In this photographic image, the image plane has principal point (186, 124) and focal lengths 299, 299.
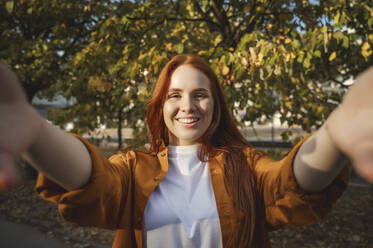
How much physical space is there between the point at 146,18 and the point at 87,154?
10.3 feet

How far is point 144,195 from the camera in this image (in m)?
1.45

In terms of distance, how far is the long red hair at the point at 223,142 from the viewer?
1.43m

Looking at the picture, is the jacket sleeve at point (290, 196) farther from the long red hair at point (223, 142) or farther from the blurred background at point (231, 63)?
the blurred background at point (231, 63)

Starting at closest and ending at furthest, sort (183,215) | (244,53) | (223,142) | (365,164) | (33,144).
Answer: (365,164), (33,144), (183,215), (223,142), (244,53)

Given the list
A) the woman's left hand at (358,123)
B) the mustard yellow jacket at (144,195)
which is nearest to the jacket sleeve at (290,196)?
the mustard yellow jacket at (144,195)

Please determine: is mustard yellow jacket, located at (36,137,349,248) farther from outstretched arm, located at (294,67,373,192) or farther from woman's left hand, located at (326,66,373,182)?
woman's left hand, located at (326,66,373,182)

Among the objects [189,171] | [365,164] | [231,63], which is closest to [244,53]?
[231,63]

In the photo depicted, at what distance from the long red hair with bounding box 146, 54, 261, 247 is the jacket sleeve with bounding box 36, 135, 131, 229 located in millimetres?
415

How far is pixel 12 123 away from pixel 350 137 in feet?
2.70

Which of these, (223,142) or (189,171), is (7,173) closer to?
(189,171)

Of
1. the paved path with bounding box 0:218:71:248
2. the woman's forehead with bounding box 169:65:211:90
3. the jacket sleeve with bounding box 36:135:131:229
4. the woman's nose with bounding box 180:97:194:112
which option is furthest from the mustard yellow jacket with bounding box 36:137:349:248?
the paved path with bounding box 0:218:71:248

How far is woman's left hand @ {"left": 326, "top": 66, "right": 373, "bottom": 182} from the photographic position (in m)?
0.66

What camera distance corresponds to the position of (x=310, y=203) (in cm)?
116

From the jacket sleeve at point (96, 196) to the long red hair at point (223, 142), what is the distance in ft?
1.36
